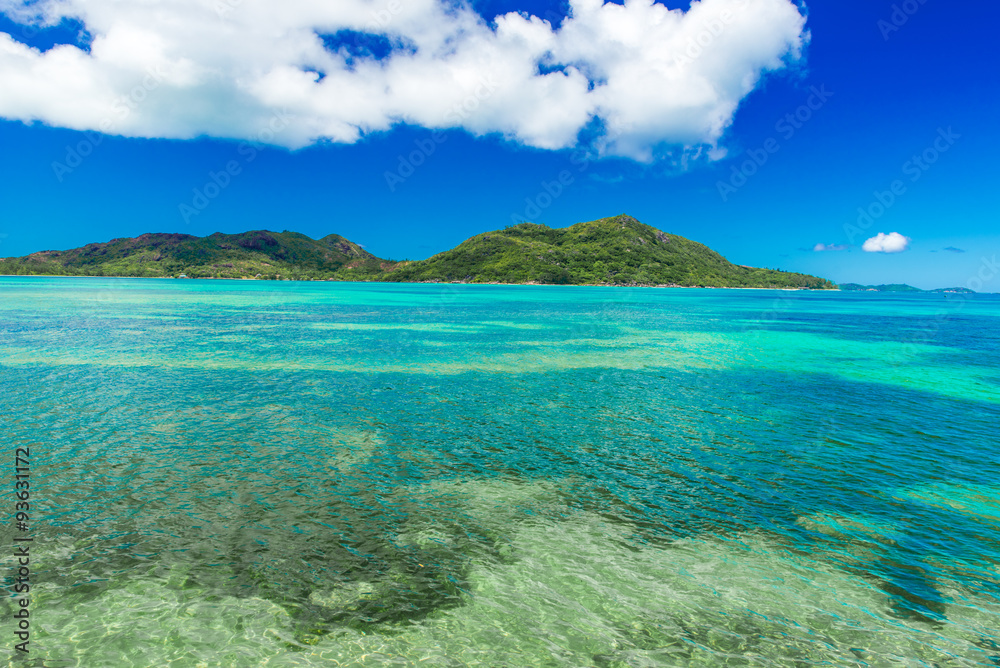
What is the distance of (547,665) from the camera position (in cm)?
774

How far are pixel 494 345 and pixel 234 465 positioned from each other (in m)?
29.6

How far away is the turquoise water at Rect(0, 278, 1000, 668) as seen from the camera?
8.24 m

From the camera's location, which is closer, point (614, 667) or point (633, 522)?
point (614, 667)

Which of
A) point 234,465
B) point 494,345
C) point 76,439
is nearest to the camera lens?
point 234,465

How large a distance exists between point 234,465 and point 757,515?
14815 millimetres

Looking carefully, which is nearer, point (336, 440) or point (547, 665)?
point (547, 665)

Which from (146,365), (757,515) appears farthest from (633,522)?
(146,365)

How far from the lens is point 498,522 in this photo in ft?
39.5

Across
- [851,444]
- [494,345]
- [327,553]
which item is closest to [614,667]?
[327,553]

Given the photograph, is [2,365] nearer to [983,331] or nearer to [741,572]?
[741,572]

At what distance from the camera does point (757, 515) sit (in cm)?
1271

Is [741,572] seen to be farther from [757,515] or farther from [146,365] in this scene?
[146,365]

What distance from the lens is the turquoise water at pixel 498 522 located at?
824cm

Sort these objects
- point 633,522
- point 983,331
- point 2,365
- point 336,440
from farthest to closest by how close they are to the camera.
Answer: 1. point 983,331
2. point 2,365
3. point 336,440
4. point 633,522
